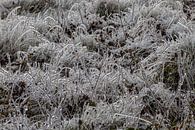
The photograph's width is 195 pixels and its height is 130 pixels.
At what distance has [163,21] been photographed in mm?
5852

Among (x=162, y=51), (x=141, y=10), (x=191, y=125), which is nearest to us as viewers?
(x=191, y=125)

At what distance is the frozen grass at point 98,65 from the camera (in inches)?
140

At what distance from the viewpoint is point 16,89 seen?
4.09 m

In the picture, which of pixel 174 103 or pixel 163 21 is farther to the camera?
pixel 163 21

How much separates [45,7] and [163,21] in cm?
190

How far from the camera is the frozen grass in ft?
11.7

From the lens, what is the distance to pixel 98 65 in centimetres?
473

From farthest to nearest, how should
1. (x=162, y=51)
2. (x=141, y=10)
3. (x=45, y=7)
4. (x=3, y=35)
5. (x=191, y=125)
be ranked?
(x=45, y=7)
(x=141, y=10)
(x=3, y=35)
(x=162, y=51)
(x=191, y=125)

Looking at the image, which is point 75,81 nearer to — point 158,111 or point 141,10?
point 158,111

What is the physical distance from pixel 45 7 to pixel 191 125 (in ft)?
13.0

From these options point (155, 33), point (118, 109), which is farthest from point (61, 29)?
point (118, 109)

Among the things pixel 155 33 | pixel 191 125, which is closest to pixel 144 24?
pixel 155 33

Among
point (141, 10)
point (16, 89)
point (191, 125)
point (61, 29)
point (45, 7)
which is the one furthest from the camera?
point (45, 7)

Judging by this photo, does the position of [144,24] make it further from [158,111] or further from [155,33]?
[158,111]
